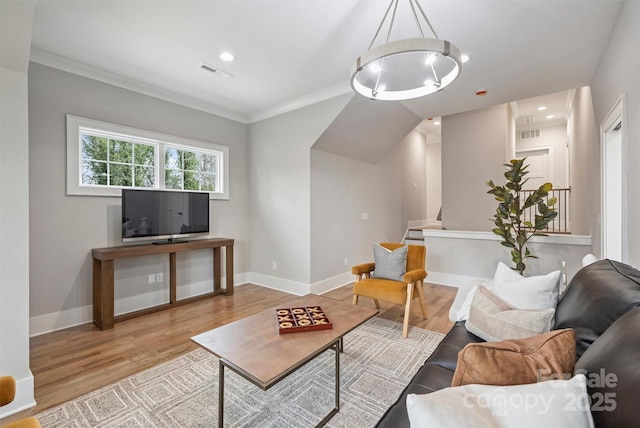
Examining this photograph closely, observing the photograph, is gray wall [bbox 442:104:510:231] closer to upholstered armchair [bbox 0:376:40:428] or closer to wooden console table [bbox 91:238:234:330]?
wooden console table [bbox 91:238:234:330]

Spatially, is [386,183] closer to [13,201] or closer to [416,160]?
[416,160]

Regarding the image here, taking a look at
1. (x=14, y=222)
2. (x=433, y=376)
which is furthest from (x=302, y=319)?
(x=14, y=222)

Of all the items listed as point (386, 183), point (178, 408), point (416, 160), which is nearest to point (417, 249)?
point (178, 408)

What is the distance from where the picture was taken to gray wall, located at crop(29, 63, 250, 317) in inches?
111

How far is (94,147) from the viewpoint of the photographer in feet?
10.6

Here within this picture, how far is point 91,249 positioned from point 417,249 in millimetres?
3698

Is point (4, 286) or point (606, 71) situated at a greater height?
point (606, 71)

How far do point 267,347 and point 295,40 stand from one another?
2.56 meters

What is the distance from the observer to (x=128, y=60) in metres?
2.94

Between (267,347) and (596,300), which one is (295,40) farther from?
(596,300)

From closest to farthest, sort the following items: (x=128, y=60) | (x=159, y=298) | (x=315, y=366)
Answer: (x=315, y=366) → (x=128, y=60) → (x=159, y=298)

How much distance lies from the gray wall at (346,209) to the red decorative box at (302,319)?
6.68 ft

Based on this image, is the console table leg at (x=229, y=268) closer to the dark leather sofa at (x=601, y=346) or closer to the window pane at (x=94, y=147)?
the window pane at (x=94, y=147)

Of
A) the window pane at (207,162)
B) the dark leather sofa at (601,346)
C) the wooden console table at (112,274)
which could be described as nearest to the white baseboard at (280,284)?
the wooden console table at (112,274)
